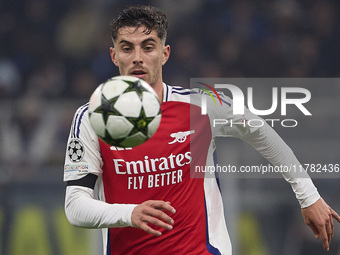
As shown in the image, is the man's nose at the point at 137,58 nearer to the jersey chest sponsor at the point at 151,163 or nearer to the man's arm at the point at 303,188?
the jersey chest sponsor at the point at 151,163

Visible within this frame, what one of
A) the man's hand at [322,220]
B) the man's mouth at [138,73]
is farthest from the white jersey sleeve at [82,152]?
the man's hand at [322,220]

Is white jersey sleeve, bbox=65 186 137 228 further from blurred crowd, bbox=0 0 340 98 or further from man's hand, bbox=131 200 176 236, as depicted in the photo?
blurred crowd, bbox=0 0 340 98

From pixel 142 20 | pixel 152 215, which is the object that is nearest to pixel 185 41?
pixel 142 20

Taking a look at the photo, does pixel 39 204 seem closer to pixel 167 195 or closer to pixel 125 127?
pixel 167 195

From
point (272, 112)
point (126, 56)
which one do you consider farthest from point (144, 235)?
point (272, 112)

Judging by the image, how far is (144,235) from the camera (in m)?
3.79

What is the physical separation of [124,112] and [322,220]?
4.75 feet

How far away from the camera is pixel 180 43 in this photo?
9.09 m

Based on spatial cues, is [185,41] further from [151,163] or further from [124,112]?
[124,112]

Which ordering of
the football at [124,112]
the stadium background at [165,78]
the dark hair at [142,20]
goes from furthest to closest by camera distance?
the stadium background at [165,78] → the dark hair at [142,20] → the football at [124,112]

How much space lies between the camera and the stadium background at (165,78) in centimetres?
627

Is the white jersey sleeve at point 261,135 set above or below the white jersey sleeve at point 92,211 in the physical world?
above

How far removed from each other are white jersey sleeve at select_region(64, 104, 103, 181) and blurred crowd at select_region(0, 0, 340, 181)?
14.2 ft

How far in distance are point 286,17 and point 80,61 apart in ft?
10.5
